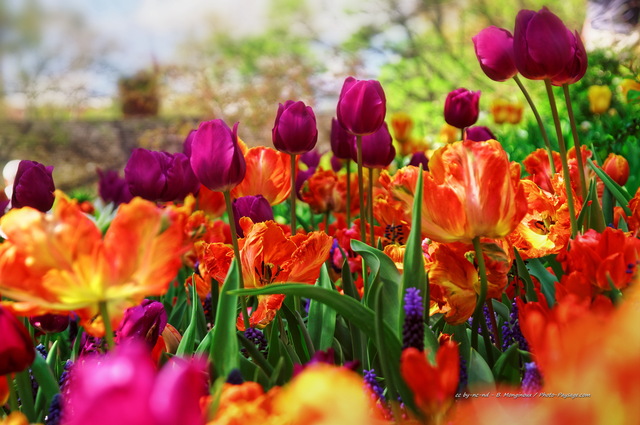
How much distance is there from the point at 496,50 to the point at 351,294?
40 cm

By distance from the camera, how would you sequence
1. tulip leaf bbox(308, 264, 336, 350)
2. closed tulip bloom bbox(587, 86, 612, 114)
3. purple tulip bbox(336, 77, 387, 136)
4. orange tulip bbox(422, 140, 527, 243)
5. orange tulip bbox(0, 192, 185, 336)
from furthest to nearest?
closed tulip bloom bbox(587, 86, 612, 114)
purple tulip bbox(336, 77, 387, 136)
tulip leaf bbox(308, 264, 336, 350)
orange tulip bbox(422, 140, 527, 243)
orange tulip bbox(0, 192, 185, 336)

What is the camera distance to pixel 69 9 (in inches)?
637

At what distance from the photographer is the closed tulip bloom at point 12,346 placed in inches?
18.0

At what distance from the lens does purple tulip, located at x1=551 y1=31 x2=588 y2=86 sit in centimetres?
83

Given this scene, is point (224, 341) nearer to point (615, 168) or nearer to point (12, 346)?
point (12, 346)

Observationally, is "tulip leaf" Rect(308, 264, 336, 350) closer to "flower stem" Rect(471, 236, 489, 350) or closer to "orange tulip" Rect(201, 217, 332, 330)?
"orange tulip" Rect(201, 217, 332, 330)

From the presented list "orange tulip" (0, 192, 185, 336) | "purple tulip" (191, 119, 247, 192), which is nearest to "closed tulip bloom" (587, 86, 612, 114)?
"purple tulip" (191, 119, 247, 192)

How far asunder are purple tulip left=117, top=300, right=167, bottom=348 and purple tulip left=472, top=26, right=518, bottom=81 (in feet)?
1.79

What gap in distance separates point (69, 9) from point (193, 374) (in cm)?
1766

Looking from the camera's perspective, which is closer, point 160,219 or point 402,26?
point 160,219

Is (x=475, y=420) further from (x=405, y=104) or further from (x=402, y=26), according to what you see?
(x=402, y=26)

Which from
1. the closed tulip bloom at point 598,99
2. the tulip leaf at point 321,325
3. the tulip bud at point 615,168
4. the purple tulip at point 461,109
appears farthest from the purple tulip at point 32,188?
the closed tulip bloom at point 598,99

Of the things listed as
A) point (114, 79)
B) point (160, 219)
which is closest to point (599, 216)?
point (160, 219)

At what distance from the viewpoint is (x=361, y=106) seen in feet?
2.86
